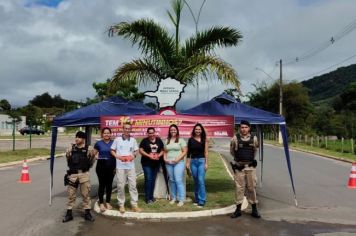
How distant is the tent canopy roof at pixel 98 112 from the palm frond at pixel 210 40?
7.56 ft

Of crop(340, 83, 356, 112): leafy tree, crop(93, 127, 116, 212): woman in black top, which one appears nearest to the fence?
crop(340, 83, 356, 112): leafy tree

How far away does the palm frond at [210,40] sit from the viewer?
13.8 m

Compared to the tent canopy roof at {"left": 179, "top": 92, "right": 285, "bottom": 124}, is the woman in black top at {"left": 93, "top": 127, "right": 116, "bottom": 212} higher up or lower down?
lower down

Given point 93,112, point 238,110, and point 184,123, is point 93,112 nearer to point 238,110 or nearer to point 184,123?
point 184,123

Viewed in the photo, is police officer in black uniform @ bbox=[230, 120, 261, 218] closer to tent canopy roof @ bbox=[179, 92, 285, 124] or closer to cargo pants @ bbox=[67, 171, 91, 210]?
tent canopy roof @ bbox=[179, 92, 285, 124]

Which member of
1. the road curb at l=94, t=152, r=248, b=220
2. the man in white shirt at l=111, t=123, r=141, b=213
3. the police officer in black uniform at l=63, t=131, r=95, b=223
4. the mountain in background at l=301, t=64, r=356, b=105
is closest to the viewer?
the police officer in black uniform at l=63, t=131, r=95, b=223

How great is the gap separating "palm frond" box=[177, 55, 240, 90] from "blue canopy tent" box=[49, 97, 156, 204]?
5.29ft

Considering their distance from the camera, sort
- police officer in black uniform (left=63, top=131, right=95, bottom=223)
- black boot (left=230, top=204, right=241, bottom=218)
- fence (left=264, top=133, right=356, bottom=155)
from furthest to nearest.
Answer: fence (left=264, top=133, right=356, bottom=155) → black boot (left=230, top=204, right=241, bottom=218) → police officer in black uniform (left=63, top=131, right=95, bottom=223)

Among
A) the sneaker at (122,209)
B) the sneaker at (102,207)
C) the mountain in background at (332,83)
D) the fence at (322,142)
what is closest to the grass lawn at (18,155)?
the sneaker at (102,207)

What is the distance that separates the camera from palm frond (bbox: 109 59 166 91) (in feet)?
45.1

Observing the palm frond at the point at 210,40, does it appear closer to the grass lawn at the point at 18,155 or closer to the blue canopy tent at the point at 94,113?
the blue canopy tent at the point at 94,113

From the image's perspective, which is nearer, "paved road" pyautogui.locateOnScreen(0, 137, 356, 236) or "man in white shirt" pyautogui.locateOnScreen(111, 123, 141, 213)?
"paved road" pyautogui.locateOnScreen(0, 137, 356, 236)

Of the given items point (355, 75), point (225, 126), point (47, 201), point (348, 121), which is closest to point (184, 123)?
point (225, 126)

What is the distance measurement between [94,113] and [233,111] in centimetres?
331
